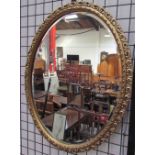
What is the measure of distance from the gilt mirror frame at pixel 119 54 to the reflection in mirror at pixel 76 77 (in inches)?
0.9

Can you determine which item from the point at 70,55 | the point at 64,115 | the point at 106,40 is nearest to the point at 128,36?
the point at 106,40

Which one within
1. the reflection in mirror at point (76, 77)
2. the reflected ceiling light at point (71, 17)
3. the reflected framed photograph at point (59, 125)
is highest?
the reflected ceiling light at point (71, 17)

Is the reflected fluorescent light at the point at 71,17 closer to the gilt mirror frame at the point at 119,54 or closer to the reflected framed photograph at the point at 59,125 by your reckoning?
the gilt mirror frame at the point at 119,54

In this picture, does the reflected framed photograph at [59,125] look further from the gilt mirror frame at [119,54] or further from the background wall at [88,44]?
the background wall at [88,44]

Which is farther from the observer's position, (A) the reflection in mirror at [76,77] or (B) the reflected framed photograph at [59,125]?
(B) the reflected framed photograph at [59,125]

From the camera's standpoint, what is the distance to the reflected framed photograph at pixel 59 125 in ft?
3.83

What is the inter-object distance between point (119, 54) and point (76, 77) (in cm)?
28

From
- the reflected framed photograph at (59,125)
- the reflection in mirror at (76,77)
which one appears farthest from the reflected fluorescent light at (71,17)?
the reflected framed photograph at (59,125)

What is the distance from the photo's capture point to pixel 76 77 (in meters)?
1.11

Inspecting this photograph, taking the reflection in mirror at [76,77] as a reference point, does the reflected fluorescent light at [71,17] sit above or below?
above

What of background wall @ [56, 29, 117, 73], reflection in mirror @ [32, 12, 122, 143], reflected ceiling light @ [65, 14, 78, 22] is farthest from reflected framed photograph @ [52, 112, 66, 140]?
reflected ceiling light @ [65, 14, 78, 22]

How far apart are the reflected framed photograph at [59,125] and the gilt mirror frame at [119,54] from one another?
30mm
